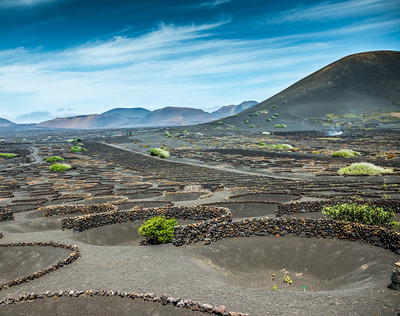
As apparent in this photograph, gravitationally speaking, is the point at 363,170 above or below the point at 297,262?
below

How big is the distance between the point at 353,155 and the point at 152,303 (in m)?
70.8

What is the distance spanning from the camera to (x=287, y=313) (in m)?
10.9

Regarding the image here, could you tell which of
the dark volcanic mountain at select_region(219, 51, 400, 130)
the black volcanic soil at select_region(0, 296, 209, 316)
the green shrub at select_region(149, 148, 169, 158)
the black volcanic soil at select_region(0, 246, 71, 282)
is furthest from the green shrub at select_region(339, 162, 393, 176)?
the dark volcanic mountain at select_region(219, 51, 400, 130)

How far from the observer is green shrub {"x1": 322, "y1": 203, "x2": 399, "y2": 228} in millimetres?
20344

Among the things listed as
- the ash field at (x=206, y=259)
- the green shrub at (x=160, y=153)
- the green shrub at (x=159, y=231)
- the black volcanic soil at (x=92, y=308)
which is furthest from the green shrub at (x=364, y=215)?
the green shrub at (x=160, y=153)

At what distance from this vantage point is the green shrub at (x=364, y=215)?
20.3 metres

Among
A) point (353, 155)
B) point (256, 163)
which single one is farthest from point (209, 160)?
point (353, 155)

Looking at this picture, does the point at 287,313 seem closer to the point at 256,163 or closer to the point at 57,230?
the point at 57,230

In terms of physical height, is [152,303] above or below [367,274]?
above

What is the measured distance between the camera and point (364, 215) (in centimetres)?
2108

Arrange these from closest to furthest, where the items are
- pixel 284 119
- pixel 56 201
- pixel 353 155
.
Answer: pixel 56 201 → pixel 353 155 → pixel 284 119

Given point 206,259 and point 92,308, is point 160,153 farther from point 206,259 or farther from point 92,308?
point 92,308

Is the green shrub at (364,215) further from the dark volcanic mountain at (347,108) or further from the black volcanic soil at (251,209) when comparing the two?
the dark volcanic mountain at (347,108)

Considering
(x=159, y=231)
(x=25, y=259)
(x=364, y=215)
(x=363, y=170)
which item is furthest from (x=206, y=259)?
(x=363, y=170)
